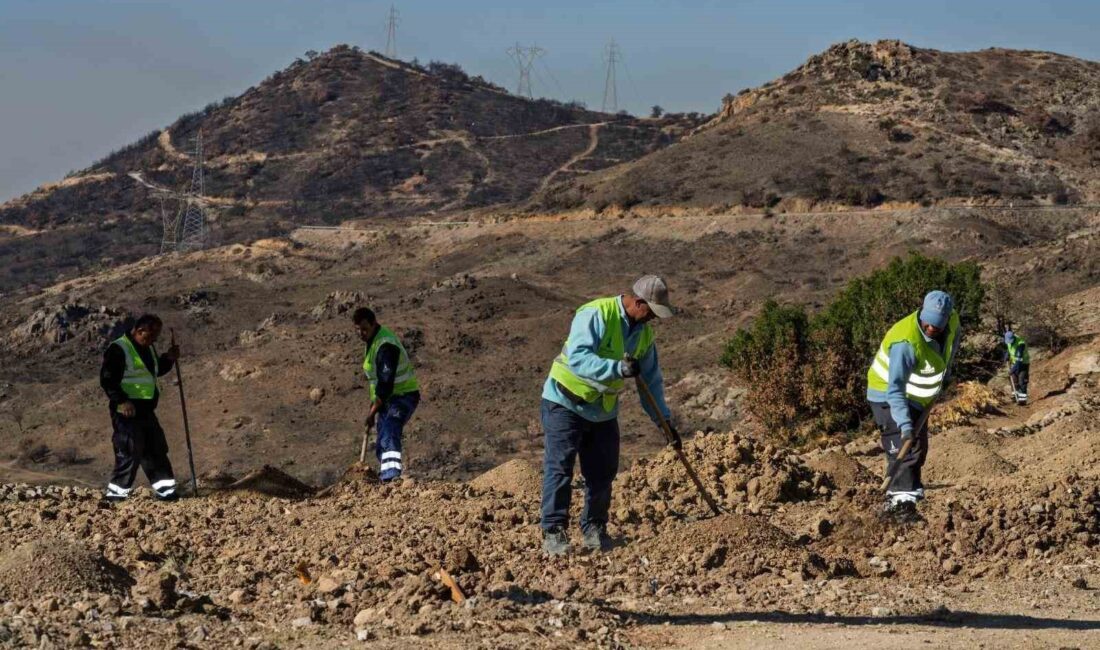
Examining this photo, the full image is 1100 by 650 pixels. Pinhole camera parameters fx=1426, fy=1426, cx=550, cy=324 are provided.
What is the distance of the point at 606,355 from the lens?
741 cm

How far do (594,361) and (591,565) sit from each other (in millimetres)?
1205

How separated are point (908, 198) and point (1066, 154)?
9267 millimetres

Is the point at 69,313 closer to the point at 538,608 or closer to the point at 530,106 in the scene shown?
the point at 538,608

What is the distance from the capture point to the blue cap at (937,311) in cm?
838

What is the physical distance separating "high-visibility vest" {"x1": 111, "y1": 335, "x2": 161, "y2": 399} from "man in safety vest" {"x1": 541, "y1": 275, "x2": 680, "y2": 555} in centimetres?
400

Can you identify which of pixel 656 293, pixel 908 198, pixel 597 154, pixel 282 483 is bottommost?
pixel 282 483

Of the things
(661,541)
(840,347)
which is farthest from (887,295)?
(661,541)

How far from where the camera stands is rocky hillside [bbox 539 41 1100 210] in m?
47.8

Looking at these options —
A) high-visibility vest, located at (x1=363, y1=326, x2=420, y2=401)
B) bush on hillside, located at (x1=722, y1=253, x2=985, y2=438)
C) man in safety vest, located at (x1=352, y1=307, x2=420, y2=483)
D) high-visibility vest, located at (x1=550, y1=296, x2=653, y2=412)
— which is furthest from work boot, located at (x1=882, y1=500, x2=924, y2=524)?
bush on hillside, located at (x1=722, y1=253, x2=985, y2=438)

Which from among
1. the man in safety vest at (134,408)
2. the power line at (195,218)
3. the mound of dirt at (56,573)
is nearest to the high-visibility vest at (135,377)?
the man in safety vest at (134,408)

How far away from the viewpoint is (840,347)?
1948 cm

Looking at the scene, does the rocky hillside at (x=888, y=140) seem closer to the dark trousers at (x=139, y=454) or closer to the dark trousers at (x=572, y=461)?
the dark trousers at (x=139, y=454)

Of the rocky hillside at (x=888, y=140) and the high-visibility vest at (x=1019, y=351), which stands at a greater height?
the rocky hillside at (x=888, y=140)

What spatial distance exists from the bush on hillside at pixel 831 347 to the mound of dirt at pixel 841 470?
7.90m
